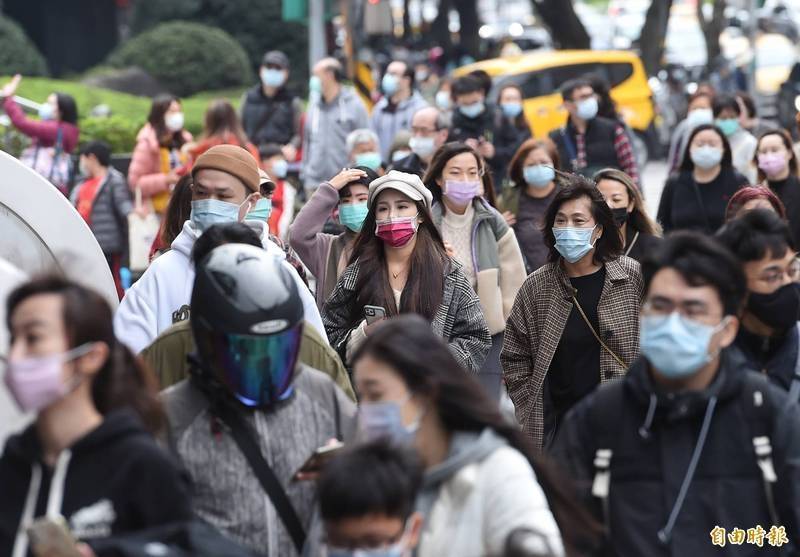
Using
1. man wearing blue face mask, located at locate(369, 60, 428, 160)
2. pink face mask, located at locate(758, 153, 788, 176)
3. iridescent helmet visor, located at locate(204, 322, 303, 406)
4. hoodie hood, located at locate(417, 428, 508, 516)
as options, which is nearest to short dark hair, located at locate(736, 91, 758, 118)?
man wearing blue face mask, located at locate(369, 60, 428, 160)

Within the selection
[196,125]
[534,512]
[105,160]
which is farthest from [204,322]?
[196,125]

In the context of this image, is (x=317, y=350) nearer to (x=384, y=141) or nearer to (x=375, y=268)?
(x=375, y=268)

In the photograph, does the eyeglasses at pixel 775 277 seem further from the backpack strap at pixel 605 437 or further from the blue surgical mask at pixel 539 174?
the blue surgical mask at pixel 539 174

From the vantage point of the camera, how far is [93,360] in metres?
3.88

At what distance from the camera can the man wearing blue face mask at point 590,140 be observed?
13.4m

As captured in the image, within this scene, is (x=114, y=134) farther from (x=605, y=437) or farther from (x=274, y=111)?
(x=605, y=437)

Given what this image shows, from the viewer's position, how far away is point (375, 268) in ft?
25.4

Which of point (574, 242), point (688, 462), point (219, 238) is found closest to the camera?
point (688, 462)

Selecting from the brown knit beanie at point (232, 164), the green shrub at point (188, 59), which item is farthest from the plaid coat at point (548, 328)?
the green shrub at point (188, 59)

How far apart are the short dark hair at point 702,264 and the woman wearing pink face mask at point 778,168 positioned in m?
6.57

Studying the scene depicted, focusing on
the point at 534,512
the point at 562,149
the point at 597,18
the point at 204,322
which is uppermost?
the point at 204,322

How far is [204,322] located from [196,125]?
61.3ft

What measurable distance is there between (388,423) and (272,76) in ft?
39.6

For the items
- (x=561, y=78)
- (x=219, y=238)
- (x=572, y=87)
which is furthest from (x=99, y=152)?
(x=561, y=78)
